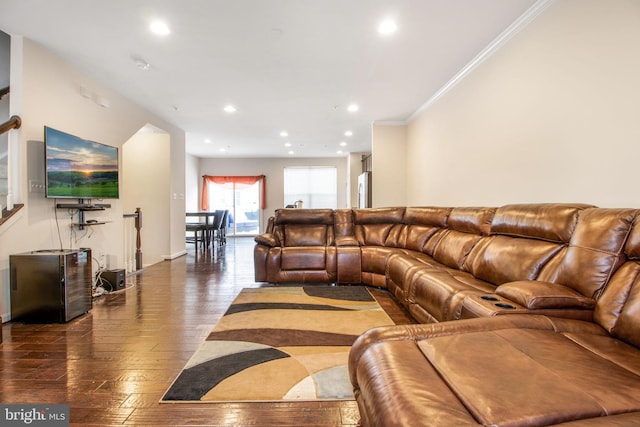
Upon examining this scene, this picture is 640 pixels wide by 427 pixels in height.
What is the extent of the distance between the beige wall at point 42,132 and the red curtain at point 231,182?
542 centimetres

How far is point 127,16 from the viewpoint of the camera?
2375 mm

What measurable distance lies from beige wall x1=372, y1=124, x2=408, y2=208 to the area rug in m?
2.87

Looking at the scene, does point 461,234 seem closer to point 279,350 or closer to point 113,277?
point 279,350

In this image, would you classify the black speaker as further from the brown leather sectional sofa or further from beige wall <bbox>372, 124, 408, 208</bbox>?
beige wall <bbox>372, 124, 408, 208</bbox>

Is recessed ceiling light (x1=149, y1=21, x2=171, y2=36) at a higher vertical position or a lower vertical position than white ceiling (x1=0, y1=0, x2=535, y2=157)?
lower

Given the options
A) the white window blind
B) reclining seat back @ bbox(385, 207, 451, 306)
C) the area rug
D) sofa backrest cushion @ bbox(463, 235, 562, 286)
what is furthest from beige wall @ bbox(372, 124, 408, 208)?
the white window blind

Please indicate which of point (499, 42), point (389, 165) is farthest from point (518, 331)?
point (389, 165)

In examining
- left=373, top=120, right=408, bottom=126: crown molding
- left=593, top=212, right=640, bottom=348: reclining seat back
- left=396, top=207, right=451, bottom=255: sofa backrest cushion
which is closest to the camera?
left=593, top=212, right=640, bottom=348: reclining seat back

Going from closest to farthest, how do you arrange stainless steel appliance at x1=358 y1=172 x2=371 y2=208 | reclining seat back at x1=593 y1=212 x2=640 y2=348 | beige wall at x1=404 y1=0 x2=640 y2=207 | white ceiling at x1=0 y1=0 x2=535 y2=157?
reclining seat back at x1=593 y1=212 x2=640 y2=348, beige wall at x1=404 y1=0 x2=640 y2=207, white ceiling at x1=0 y1=0 x2=535 y2=157, stainless steel appliance at x1=358 y1=172 x2=371 y2=208

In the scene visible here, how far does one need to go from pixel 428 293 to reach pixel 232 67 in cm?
310

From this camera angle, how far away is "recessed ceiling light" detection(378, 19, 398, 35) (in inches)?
97.9

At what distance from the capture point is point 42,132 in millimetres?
2883

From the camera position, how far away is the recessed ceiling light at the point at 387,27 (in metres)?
2.49

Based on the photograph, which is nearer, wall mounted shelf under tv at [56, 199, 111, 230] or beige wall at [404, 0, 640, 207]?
beige wall at [404, 0, 640, 207]
